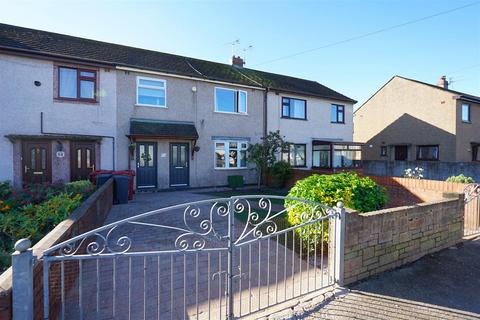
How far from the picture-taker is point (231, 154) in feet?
49.4

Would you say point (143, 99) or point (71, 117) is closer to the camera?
point (71, 117)

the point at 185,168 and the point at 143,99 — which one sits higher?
the point at 143,99

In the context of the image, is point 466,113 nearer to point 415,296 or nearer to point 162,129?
point 162,129

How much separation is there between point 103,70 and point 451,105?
2189 cm

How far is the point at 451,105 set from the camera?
1983cm

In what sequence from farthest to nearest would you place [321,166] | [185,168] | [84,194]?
[321,166] → [185,168] → [84,194]

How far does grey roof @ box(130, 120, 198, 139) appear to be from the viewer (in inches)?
473

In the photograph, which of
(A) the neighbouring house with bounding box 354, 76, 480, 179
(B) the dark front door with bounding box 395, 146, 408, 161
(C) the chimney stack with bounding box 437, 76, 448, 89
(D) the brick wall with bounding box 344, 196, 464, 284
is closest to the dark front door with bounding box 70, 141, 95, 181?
(D) the brick wall with bounding box 344, 196, 464, 284

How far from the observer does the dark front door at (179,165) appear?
1331cm

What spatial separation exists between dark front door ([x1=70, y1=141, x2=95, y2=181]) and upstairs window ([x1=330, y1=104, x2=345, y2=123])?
1485 centimetres

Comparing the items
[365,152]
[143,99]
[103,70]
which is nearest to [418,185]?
[143,99]

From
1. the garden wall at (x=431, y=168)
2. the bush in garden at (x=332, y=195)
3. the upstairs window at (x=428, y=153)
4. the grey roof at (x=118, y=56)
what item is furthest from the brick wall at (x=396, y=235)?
the upstairs window at (x=428, y=153)

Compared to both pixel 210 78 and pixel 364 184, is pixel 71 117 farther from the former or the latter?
pixel 364 184

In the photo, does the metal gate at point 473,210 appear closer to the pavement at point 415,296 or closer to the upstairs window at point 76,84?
the pavement at point 415,296
